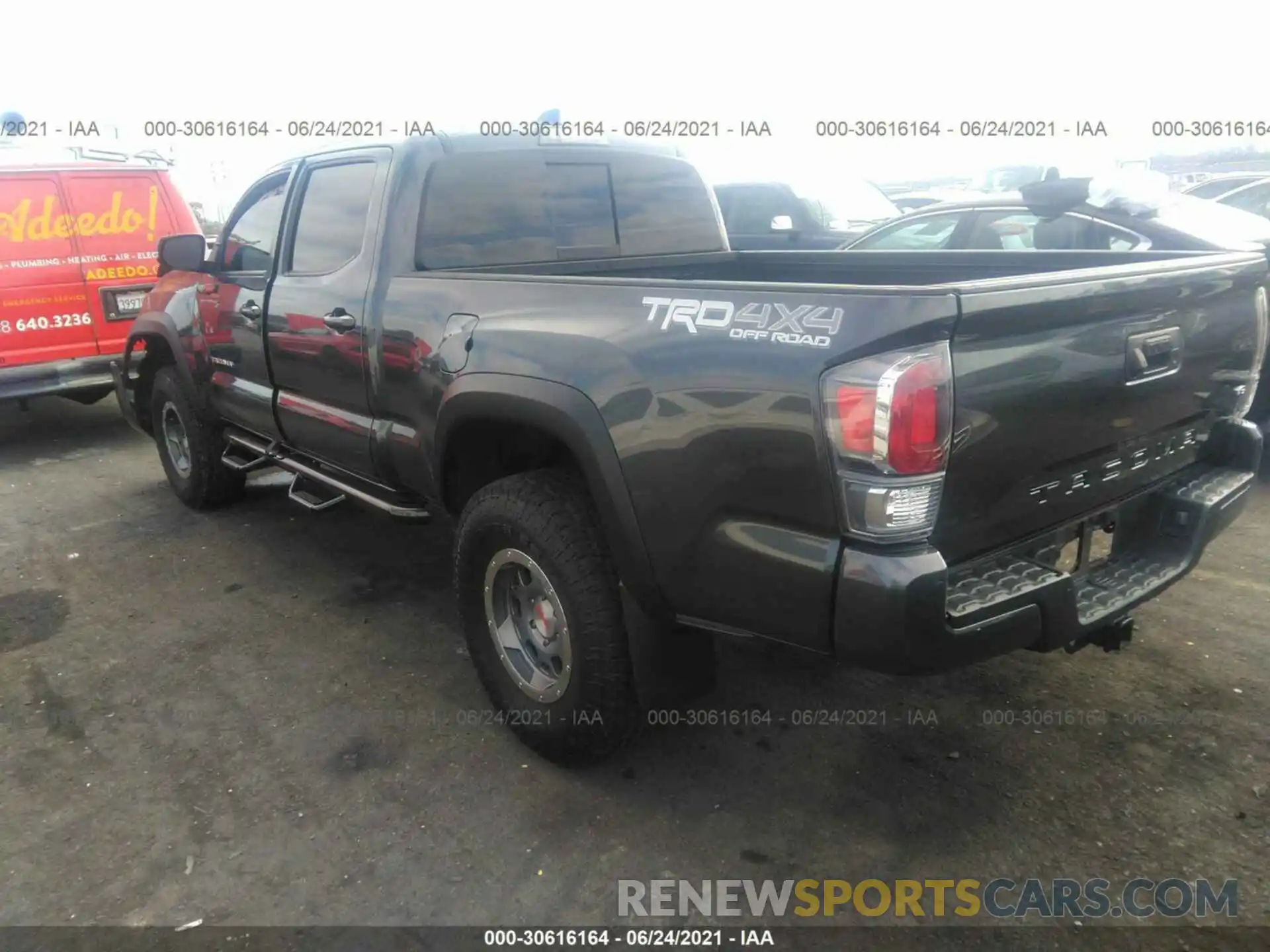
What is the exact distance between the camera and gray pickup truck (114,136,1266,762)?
200 centimetres

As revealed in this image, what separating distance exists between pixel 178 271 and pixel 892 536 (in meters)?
4.66

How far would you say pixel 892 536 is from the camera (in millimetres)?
1981

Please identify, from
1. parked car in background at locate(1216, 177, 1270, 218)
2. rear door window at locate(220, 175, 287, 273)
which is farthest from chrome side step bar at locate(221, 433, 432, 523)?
parked car in background at locate(1216, 177, 1270, 218)

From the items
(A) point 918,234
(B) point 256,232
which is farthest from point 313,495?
(A) point 918,234

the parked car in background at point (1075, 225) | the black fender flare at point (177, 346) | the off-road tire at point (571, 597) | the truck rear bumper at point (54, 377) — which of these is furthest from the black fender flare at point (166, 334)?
the parked car in background at point (1075, 225)

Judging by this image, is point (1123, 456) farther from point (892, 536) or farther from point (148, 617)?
point (148, 617)

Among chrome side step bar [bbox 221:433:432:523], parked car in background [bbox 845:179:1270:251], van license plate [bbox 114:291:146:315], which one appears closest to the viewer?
chrome side step bar [bbox 221:433:432:523]

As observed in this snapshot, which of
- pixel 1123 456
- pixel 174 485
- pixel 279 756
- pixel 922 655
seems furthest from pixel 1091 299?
pixel 174 485

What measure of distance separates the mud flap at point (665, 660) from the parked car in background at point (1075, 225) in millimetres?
2929

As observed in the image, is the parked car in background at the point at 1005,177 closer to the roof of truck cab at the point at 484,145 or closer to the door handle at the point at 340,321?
the roof of truck cab at the point at 484,145

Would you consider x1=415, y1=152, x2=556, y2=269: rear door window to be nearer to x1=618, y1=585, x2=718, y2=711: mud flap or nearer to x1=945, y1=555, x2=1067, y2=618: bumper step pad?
Result: x1=618, y1=585, x2=718, y2=711: mud flap

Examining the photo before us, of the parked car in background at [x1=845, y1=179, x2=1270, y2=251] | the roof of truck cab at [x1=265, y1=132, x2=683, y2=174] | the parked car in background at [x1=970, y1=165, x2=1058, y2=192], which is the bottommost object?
the parked car in background at [x1=845, y1=179, x2=1270, y2=251]

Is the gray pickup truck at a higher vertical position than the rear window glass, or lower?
lower

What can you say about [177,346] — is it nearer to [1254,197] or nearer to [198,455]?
[198,455]
